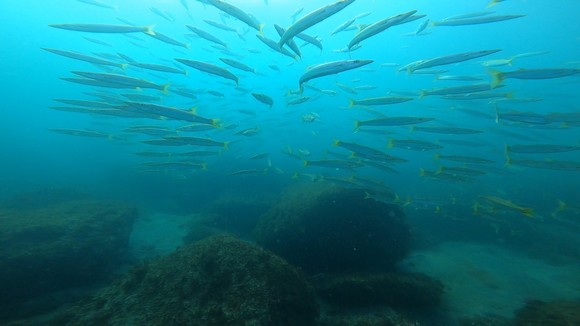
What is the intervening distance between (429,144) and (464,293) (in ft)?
11.8

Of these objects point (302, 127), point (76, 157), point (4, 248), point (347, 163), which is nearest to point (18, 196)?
point (4, 248)

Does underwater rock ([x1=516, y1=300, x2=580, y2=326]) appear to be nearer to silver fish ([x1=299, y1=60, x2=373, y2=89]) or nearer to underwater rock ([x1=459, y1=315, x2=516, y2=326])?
underwater rock ([x1=459, y1=315, x2=516, y2=326])

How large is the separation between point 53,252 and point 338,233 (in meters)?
5.85

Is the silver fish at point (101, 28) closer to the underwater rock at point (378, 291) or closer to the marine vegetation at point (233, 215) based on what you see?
the marine vegetation at point (233, 215)

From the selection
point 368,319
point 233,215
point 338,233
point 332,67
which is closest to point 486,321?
point 368,319

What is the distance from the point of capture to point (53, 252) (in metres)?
5.27

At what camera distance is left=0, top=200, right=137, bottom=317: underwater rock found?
475 centimetres

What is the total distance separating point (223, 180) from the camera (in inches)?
621

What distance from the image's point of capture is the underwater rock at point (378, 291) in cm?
440

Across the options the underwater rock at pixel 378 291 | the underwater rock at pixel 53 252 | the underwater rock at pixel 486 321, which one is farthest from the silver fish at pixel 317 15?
the underwater rock at pixel 53 252

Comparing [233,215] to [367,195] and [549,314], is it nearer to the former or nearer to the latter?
[367,195]

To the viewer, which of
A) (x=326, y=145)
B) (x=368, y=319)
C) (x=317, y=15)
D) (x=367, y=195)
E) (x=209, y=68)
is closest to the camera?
(x=368, y=319)

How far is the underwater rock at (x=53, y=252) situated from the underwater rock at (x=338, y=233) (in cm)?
364

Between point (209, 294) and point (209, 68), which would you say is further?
point (209, 68)
